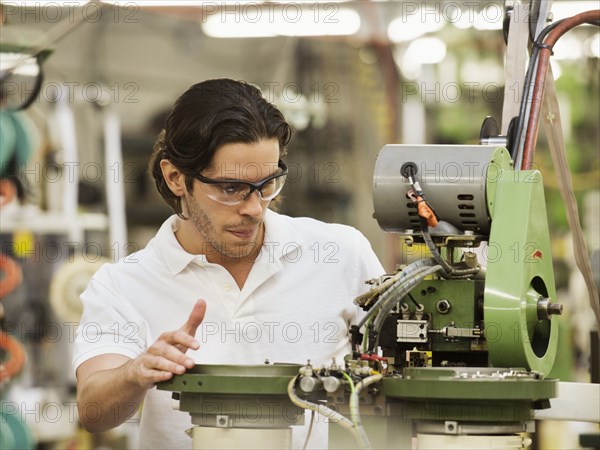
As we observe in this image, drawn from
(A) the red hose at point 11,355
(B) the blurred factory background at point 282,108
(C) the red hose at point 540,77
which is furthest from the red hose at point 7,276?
(C) the red hose at point 540,77

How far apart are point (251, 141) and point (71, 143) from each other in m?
2.43

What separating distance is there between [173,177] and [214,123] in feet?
0.75

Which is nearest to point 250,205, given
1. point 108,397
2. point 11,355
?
point 108,397

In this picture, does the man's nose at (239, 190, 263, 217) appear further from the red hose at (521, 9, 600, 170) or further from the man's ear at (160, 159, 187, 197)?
the red hose at (521, 9, 600, 170)

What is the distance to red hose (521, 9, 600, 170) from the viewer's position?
6.75 ft

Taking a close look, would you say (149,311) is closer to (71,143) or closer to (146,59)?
(71,143)

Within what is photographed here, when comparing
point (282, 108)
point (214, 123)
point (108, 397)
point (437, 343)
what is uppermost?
point (282, 108)

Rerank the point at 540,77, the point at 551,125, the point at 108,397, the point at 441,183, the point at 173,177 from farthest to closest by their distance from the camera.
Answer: the point at 173,177 < the point at 551,125 < the point at 540,77 < the point at 108,397 < the point at 441,183

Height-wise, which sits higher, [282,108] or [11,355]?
[282,108]

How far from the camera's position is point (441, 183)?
179cm

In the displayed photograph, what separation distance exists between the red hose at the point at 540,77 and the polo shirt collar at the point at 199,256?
1.97 ft

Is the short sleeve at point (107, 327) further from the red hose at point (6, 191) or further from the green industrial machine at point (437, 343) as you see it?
the red hose at point (6, 191)

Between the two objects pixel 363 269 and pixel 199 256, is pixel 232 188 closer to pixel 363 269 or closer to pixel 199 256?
pixel 199 256

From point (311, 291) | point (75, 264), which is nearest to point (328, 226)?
point (311, 291)
